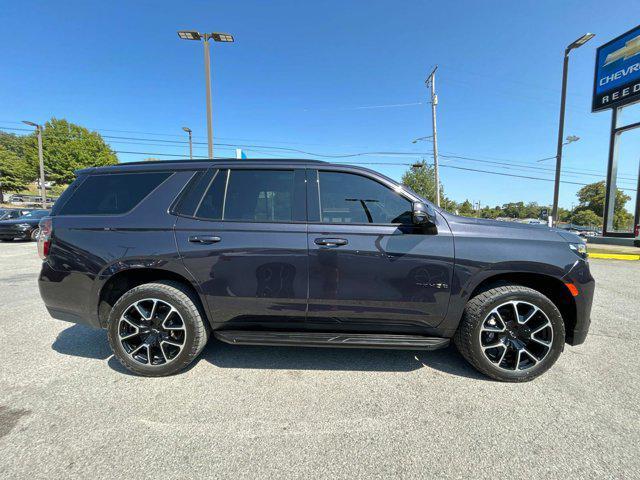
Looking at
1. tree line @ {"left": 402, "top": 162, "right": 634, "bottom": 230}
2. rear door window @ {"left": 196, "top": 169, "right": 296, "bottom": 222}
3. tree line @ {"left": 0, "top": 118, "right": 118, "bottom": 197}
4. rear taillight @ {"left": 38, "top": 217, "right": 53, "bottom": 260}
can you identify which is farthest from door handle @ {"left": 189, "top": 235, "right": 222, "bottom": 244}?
tree line @ {"left": 0, "top": 118, "right": 118, "bottom": 197}

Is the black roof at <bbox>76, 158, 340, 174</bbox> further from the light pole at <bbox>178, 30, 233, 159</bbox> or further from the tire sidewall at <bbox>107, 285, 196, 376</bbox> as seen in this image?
the light pole at <bbox>178, 30, 233, 159</bbox>

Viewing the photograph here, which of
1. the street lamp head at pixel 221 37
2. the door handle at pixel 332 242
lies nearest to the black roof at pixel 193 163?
the door handle at pixel 332 242

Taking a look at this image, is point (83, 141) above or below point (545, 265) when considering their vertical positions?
above

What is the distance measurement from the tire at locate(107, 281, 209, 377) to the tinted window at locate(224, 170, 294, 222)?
88 cm

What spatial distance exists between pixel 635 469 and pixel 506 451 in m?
0.68

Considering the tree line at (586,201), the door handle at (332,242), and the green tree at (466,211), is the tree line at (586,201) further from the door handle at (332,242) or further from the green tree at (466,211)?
the door handle at (332,242)

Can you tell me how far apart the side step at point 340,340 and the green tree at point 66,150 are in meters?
45.8

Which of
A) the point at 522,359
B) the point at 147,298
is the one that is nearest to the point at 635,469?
the point at 522,359

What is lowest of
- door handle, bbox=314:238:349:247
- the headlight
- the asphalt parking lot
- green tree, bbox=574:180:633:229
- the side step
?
the asphalt parking lot

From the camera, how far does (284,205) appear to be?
266 cm

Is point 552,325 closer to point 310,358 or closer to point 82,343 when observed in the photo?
point 310,358

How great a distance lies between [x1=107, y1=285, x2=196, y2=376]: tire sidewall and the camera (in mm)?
2592

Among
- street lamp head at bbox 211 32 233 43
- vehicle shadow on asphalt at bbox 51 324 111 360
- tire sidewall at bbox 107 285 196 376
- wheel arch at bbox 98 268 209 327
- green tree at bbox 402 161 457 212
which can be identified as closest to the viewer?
tire sidewall at bbox 107 285 196 376

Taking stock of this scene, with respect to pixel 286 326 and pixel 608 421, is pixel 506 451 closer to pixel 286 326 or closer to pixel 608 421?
pixel 608 421
